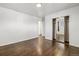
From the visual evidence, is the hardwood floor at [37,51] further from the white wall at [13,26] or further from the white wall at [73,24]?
the white wall at [13,26]

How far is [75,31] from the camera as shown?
4.25m

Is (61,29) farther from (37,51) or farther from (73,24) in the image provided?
(37,51)

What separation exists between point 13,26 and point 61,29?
11.7 feet

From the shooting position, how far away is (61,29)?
548 cm

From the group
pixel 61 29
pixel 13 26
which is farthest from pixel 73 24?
pixel 13 26

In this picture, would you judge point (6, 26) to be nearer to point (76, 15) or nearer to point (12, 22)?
point (12, 22)

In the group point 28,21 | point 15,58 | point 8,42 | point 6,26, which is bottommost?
point 8,42

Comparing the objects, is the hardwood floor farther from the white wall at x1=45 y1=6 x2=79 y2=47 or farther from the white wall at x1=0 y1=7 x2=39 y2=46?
the white wall at x1=0 y1=7 x2=39 y2=46

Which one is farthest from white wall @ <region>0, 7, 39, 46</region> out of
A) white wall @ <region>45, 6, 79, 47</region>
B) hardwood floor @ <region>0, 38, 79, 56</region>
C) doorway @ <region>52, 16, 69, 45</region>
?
white wall @ <region>45, 6, 79, 47</region>

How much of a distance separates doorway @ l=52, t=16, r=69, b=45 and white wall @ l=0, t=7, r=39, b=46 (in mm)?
2400

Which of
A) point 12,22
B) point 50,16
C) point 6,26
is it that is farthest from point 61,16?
point 6,26

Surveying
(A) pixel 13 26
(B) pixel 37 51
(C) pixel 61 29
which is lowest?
(B) pixel 37 51

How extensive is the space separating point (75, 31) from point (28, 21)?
413cm

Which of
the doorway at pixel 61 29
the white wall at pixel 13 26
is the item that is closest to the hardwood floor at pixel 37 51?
the white wall at pixel 13 26
